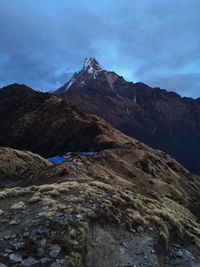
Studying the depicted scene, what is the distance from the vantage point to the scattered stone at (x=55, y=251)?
52.4 ft

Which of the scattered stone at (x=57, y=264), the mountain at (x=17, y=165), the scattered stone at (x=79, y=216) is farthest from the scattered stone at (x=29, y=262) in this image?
the mountain at (x=17, y=165)

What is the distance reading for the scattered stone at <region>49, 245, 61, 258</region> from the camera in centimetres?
1597

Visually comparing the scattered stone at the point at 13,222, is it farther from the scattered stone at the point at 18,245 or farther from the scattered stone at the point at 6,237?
the scattered stone at the point at 18,245

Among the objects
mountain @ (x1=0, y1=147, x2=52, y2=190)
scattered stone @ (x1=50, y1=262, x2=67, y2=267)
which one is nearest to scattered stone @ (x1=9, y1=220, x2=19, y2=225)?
scattered stone @ (x1=50, y1=262, x2=67, y2=267)

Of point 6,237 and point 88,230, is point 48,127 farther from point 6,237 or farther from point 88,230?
point 6,237

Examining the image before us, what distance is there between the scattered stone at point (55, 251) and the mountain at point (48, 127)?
87.5 meters

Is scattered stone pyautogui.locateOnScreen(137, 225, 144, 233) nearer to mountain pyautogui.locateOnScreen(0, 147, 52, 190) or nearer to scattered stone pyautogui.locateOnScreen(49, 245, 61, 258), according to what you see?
scattered stone pyautogui.locateOnScreen(49, 245, 61, 258)

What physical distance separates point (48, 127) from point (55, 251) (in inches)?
5074

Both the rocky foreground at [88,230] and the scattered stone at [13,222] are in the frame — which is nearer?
the rocky foreground at [88,230]

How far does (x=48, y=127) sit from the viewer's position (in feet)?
472

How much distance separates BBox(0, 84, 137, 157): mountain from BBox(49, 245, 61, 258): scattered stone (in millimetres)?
87462

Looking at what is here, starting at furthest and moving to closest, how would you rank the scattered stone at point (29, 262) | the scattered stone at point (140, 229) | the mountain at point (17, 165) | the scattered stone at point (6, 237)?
the mountain at point (17, 165) < the scattered stone at point (140, 229) < the scattered stone at point (6, 237) < the scattered stone at point (29, 262)

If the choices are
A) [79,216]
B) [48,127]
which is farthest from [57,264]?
[48,127]

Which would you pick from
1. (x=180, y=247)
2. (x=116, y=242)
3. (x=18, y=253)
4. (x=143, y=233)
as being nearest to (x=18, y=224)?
(x=18, y=253)
